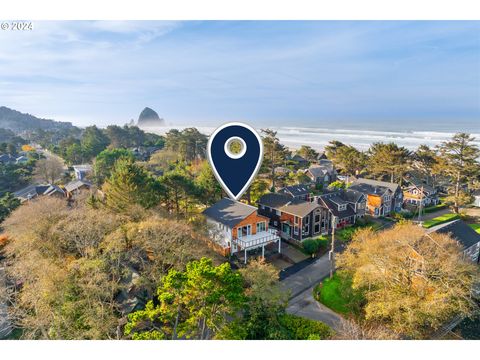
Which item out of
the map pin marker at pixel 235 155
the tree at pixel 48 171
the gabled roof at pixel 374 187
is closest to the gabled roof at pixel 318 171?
the gabled roof at pixel 374 187

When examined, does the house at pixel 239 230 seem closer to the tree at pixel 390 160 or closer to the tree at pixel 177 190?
the tree at pixel 177 190

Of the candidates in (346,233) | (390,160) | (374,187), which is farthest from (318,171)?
(346,233)

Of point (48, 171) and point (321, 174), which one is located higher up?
point (48, 171)

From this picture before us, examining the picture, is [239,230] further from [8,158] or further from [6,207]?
[8,158]

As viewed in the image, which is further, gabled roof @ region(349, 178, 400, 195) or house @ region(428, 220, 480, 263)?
gabled roof @ region(349, 178, 400, 195)

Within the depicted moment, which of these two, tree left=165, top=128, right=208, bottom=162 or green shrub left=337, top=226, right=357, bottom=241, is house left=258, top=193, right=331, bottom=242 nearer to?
→ green shrub left=337, top=226, right=357, bottom=241

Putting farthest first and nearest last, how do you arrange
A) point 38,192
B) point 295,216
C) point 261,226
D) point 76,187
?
point 76,187
point 38,192
point 295,216
point 261,226

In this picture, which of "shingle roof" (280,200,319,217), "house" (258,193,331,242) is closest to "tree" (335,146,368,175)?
"house" (258,193,331,242)
